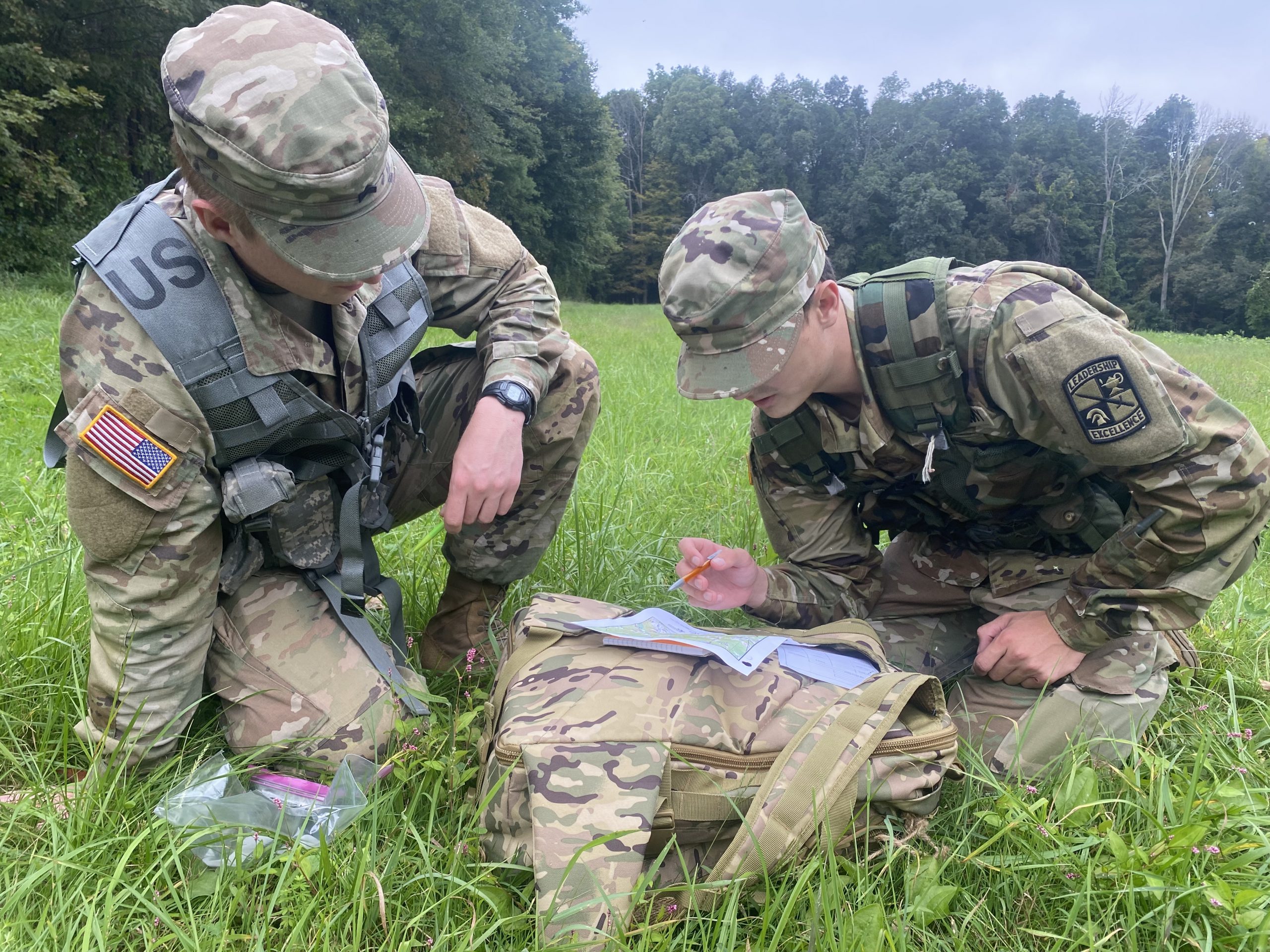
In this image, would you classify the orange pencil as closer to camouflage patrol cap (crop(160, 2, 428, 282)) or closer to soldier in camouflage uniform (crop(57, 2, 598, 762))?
soldier in camouflage uniform (crop(57, 2, 598, 762))

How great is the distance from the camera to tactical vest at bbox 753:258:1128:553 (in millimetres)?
2105

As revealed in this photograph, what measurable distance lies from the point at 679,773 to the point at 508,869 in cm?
42

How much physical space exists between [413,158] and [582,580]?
23376 mm

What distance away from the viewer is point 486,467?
2.03 m

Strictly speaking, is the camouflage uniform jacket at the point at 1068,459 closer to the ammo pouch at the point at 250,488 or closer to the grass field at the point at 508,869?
the grass field at the point at 508,869

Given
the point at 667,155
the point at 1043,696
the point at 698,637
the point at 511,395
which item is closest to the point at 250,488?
the point at 511,395

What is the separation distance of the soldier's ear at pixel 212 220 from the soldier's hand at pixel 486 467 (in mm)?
676

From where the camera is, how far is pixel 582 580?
2875 mm

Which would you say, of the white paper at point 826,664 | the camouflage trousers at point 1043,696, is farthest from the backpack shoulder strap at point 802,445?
the white paper at point 826,664

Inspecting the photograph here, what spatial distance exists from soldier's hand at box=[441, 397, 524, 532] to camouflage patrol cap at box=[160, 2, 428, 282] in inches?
18.8

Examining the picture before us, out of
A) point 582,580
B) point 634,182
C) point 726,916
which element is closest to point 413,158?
point 582,580

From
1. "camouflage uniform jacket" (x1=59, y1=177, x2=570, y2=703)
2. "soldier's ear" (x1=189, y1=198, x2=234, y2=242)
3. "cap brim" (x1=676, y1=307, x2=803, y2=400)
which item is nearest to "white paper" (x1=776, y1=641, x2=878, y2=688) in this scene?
"cap brim" (x1=676, y1=307, x2=803, y2=400)

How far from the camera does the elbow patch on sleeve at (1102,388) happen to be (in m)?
1.84

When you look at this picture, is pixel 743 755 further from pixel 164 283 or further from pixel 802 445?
pixel 164 283
